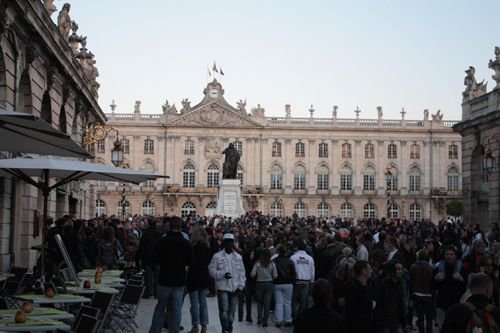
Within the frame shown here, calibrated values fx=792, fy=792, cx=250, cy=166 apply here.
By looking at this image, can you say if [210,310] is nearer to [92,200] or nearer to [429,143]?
[92,200]

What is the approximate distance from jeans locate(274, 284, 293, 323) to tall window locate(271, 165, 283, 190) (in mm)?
73021

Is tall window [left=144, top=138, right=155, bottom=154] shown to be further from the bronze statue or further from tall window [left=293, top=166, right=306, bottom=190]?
the bronze statue

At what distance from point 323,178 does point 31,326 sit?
268 feet

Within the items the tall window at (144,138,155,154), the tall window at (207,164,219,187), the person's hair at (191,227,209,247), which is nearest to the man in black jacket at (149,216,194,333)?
the person's hair at (191,227,209,247)

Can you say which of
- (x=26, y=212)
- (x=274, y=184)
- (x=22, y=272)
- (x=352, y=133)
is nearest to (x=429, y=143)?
(x=352, y=133)

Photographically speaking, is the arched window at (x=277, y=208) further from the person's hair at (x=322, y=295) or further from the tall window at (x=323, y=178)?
the person's hair at (x=322, y=295)

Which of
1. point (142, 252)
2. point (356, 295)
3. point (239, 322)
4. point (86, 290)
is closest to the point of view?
point (356, 295)

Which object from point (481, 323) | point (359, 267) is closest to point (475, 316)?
point (481, 323)

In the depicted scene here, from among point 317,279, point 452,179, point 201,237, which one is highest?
point 452,179

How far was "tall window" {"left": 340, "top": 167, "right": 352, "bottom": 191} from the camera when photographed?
8938 cm

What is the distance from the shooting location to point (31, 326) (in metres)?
8.48

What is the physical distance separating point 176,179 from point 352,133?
20.5 m

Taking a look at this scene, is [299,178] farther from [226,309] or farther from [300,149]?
[226,309]

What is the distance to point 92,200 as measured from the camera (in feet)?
133
